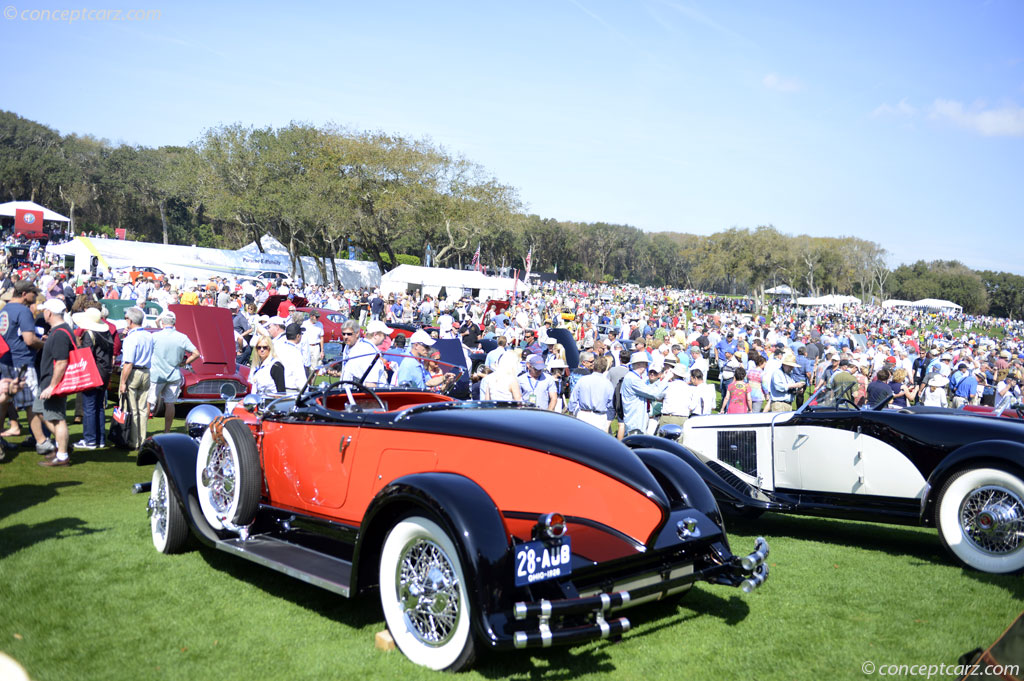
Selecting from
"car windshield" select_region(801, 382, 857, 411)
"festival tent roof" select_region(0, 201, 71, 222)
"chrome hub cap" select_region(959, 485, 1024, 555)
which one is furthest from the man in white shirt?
"festival tent roof" select_region(0, 201, 71, 222)

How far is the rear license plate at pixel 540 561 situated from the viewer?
3.56 m

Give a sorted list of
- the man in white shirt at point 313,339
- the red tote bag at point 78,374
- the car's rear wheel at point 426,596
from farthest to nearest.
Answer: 1. the man in white shirt at point 313,339
2. the red tote bag at point 78,374
3. the car's rear wheel at point 426,596

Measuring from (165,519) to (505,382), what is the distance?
5.04m

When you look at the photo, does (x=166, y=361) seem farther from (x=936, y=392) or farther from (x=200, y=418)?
(x=936, y=392)

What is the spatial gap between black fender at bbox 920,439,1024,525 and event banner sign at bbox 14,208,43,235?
62162mm

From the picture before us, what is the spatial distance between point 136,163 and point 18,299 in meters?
82.0

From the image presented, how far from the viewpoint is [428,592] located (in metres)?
Result: 3.88

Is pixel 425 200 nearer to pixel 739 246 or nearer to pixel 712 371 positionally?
pixel 712 371

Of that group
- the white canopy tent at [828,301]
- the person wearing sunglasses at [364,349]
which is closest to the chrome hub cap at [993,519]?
the person wearing sunglasses at [364,349]

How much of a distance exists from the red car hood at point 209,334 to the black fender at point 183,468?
651 cm

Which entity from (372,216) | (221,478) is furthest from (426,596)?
(372,216)

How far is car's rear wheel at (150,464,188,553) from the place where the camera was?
5.70 m

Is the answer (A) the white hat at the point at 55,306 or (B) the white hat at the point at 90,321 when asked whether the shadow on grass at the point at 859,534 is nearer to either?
(A) the white hat at the point at 55,306

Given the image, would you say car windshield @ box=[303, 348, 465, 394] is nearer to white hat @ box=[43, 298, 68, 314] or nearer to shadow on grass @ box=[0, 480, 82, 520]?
shadow on grass @ box=[0, 480, 82, 520]
